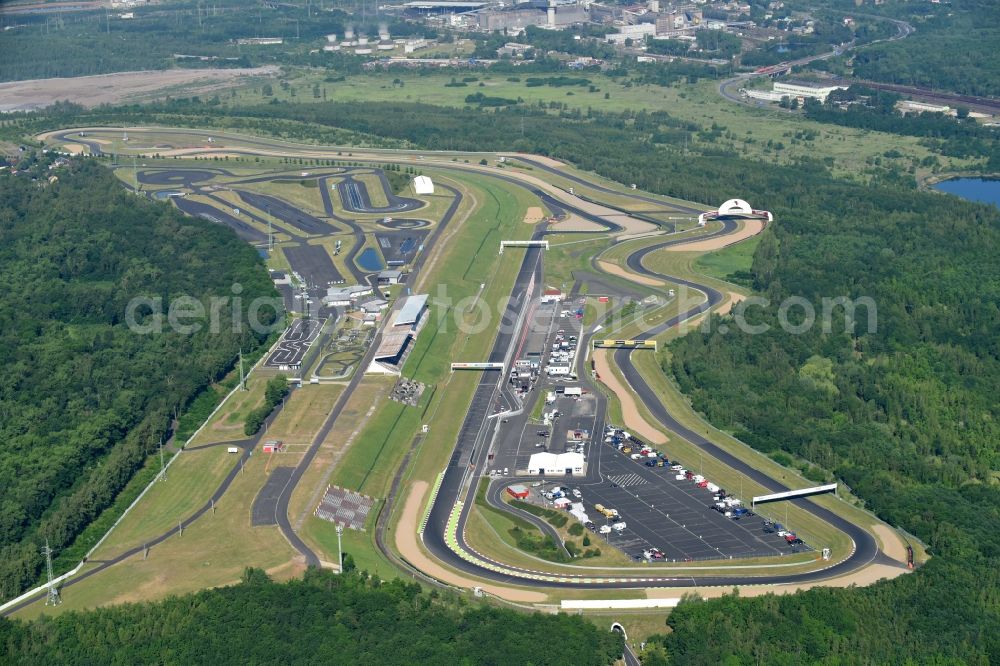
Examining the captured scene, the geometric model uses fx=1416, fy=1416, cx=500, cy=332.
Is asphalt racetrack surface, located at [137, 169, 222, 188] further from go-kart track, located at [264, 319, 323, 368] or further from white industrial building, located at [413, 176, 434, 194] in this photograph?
go-kart track, located at [264, 319, 323, 368]

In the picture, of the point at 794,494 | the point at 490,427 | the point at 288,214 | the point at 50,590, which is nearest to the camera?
the point at 50,590

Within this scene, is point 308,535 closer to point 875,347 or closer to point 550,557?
point 550,557

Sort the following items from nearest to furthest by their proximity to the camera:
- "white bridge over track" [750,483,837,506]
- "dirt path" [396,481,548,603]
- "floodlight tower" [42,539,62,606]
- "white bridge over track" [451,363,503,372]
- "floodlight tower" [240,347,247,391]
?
1. "floodlight tower" [42,539,62,606]
2. "dirt path" [396,481,548,603]
3. "white bridge over track" [750,483,837,506]
4. "floodlight tower" [240,347,247,391]
5. "white bridge over track" [451,363,503,372]

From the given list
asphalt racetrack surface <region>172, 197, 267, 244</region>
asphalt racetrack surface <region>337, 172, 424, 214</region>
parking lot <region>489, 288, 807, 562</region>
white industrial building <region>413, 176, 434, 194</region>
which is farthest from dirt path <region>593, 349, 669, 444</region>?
white industrial building <region>413, 176, 434, 194</region>

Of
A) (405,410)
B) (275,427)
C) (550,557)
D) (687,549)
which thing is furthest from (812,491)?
(275,427)

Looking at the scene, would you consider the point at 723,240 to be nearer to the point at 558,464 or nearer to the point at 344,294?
the point at 344,294

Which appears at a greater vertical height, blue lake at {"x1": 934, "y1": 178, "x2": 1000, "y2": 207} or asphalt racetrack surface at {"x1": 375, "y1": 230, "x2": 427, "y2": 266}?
asphalt racetrack surface at {"x1": 375, "y1": 230, "x2": 427, "y2": 266}

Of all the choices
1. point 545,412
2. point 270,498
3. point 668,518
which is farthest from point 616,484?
point 270,498
